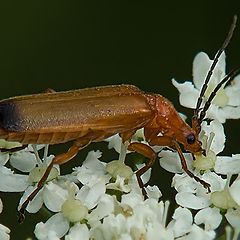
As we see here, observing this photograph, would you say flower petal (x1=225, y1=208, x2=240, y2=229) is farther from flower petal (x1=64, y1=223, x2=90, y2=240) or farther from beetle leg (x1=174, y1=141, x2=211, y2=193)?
flower petal (x1=64, y1=223, x2=90, y2=240)

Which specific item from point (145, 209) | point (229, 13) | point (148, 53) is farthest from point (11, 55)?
point (145, 209)

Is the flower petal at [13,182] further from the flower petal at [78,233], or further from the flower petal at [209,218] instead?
the flower petal at [209,218]

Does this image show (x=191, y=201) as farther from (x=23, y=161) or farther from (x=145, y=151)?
(x=23, y=161)

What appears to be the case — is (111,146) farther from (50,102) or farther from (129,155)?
(50,102)

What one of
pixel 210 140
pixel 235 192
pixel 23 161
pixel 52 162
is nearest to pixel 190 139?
pixel 210 140

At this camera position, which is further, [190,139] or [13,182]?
[190,139]

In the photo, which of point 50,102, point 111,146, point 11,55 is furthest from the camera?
point 11,55

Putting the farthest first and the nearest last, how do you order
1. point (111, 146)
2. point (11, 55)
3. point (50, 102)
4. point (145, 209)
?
1. point (11, 55)
2. point (111, 146)
3. point (50, 102)
4. point (145, 209)
